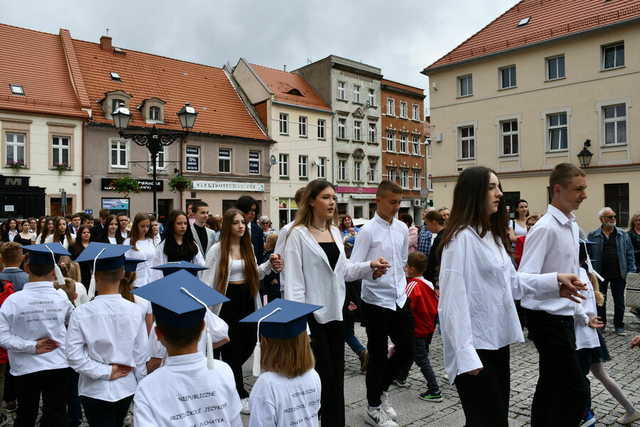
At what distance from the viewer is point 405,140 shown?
49.0m

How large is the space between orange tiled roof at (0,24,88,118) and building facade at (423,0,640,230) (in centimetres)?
2125

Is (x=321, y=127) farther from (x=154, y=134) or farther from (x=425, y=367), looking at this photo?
(x=425, y=367)

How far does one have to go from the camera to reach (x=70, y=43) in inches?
1310

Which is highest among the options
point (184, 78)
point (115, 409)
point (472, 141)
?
point (184, 78)

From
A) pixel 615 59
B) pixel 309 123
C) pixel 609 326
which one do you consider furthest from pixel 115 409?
pixel 309 123

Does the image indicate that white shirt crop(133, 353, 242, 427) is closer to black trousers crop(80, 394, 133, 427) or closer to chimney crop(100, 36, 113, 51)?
black trousers crop(80, 394, 133, 427)

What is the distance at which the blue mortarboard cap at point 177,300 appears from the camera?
2320 millimetres

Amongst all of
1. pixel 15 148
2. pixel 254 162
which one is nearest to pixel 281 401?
pixel 15 148

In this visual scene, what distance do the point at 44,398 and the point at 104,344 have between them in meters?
1.13

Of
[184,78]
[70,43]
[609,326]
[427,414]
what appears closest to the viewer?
[427,414]

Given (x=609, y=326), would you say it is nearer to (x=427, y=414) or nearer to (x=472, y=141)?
(x=427, y=414)

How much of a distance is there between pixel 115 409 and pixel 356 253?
2554mm

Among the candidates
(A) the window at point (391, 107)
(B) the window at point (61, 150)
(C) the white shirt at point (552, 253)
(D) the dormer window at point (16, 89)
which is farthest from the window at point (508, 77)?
(C) the white shirt at point (552, 253)

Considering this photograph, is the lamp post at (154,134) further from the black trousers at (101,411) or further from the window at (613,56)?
the window at (613,56)
